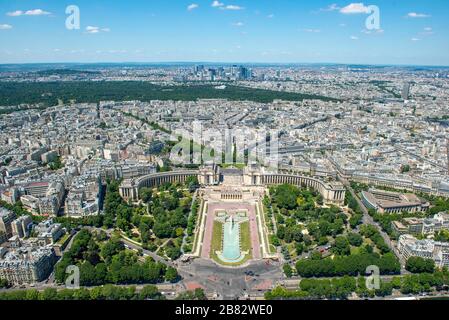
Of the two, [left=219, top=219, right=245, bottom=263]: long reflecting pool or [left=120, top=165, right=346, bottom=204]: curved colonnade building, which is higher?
[left=120, top=165, right=346, bottom=204]: curved colonnade building

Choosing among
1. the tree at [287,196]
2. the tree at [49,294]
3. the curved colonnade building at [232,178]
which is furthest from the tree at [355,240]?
the tree at [49,294]

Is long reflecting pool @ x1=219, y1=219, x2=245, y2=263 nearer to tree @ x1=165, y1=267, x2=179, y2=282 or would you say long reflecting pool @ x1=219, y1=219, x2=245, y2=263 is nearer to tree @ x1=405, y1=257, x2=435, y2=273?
tree @ x1=165, y1=267, x2=179, y2=282

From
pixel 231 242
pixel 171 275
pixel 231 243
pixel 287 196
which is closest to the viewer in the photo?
pixel 171 275

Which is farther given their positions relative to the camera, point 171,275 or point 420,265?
point 420,265

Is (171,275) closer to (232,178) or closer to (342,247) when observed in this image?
(342,247)

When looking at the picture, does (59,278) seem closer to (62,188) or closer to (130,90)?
(62,188)

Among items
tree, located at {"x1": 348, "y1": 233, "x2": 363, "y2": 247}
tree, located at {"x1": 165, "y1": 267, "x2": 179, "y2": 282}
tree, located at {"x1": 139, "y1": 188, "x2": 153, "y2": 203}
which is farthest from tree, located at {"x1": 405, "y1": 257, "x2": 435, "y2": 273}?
tree, located at {"x1": 139, "y1": 188, "x2": 153, "y2": 203}

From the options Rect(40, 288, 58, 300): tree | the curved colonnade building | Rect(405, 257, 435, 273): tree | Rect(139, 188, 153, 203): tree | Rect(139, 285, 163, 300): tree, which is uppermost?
the curved colonnade building

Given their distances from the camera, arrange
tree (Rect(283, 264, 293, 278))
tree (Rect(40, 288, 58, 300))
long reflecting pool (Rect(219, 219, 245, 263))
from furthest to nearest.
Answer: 1. long reflecting pool (Rect(219, 219, 245, 263))
2. tree (Rect(283, 264, 293, 278))
3. tree (Rect(40, 288, 58, 300))

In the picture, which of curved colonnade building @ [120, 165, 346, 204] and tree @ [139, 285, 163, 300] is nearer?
tree @ [139, 285, 163, 300]

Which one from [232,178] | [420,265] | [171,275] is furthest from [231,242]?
[232,178]

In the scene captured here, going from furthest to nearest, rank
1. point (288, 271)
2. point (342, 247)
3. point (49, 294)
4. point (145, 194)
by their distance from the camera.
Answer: point (145, 194), point (342, 247), point (288, 271), point (49, 294)
